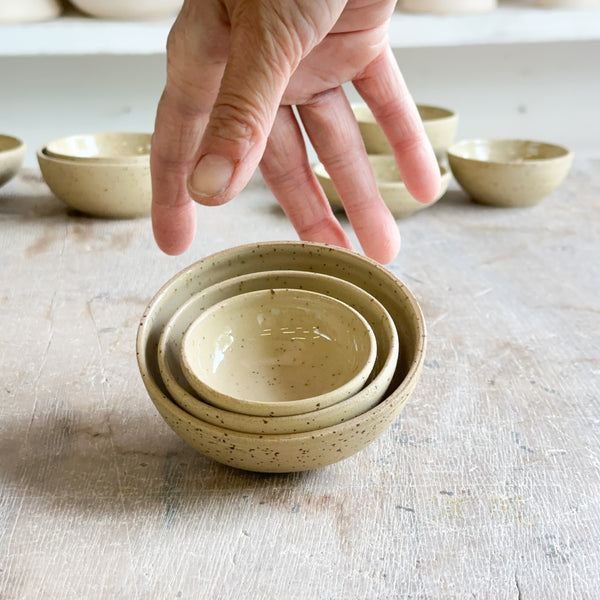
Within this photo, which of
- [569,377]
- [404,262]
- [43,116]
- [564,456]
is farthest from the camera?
[43,116]

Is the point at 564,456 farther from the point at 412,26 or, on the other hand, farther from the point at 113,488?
the point at 412,26

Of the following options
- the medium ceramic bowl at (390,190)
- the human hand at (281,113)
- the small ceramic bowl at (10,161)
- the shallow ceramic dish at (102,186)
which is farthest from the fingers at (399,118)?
the small ceramic bowl at (10,161)

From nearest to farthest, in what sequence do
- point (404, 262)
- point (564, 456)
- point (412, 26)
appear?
point (564, 456), point (404, 262), point (412, 26)

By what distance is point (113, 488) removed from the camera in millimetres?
673

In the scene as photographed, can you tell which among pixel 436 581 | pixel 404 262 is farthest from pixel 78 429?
pixel 404 262

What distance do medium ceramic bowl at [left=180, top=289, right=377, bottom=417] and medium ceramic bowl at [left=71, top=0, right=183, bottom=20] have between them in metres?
1.11

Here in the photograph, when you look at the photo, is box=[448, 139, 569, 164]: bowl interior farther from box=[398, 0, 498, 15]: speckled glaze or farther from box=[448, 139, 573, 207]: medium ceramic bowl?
box=[398, 0, 498, 15]: speckled glaze

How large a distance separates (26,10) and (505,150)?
3.54 ft

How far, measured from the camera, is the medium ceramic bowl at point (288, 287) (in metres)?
0.60

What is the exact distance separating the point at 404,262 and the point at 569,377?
0.40 metres

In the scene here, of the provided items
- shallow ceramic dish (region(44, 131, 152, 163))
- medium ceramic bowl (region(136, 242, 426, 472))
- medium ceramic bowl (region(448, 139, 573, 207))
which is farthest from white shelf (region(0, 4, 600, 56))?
medium ceramic bowl (region(136, 242, 426, 472))

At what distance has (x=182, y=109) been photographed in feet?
2.54

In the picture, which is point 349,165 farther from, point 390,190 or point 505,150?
point 505,150

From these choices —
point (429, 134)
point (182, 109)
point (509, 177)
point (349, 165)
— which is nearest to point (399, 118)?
point (349, 165)
